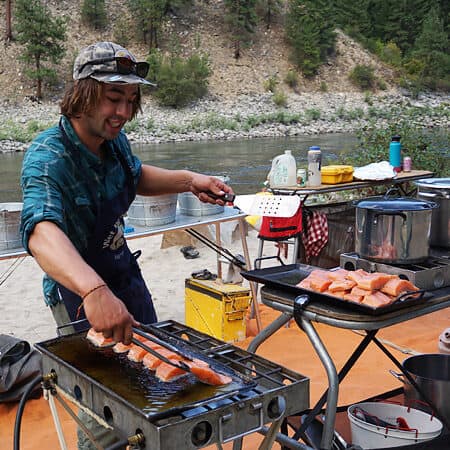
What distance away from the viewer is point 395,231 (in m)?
2.54

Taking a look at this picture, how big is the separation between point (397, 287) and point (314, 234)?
2.81 metres

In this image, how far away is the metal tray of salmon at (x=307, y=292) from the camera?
85.4 inches

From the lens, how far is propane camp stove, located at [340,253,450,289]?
96.7 inches

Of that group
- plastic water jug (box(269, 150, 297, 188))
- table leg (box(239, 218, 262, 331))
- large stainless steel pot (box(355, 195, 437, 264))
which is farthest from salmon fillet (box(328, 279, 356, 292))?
plastic water jug (box(269, 150, 297, 188))

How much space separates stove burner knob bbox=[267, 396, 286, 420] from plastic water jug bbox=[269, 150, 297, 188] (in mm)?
3391

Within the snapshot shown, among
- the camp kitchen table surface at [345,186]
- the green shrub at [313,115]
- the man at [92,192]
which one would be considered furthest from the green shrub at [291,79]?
the man at [92,192]

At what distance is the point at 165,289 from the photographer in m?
5.89

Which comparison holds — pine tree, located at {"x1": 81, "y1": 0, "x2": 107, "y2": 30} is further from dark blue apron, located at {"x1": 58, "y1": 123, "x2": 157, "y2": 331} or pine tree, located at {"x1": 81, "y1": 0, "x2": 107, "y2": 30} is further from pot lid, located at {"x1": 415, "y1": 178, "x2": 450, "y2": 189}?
dark blue apron, located at {"x1": 58, "y1": 123, "x2": 157, "y2": 331}

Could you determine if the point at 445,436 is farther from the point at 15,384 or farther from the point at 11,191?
the point at 11,191

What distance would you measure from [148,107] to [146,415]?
3111 centimetres

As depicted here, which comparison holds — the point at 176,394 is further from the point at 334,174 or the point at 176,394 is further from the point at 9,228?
the point at 334,174

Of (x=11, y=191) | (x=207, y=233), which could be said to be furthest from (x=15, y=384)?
(x=11, y=191)

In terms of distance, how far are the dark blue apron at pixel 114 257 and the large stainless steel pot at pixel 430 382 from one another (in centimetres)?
122

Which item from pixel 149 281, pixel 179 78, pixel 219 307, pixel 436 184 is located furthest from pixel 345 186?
pixel 179 78
